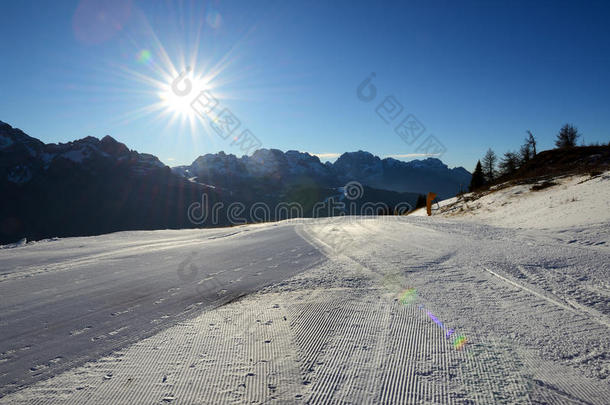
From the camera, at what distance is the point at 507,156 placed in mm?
50438

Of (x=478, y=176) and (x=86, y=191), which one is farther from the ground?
(x=86, y=191)

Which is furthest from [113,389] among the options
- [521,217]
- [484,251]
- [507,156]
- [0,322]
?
[507,156]

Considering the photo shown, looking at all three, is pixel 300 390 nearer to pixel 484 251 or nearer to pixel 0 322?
pixel 0 322

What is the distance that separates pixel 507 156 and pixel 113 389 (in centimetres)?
6169

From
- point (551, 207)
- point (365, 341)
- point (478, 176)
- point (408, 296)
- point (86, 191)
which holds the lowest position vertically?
point (365, 341)

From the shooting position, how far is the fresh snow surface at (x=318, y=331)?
191 centimetres

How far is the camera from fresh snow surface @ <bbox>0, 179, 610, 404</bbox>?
6.28 feet

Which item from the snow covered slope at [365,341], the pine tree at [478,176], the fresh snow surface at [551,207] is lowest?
the snow covered slope at [365,341]

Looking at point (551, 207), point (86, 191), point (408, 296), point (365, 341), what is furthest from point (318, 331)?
point (86, 191)

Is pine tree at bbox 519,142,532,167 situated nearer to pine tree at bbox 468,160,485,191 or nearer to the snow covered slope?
pine tree at bbox 468,160,485,191

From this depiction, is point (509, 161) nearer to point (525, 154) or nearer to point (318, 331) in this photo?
point (525, 154)

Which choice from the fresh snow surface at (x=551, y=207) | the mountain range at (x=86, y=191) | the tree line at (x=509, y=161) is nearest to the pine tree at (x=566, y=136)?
the tree line at (x=509, y=161)

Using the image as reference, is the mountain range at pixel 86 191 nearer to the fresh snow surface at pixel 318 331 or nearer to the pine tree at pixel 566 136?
the pine tree at pixel 566 136

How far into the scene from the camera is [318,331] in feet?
8.62
